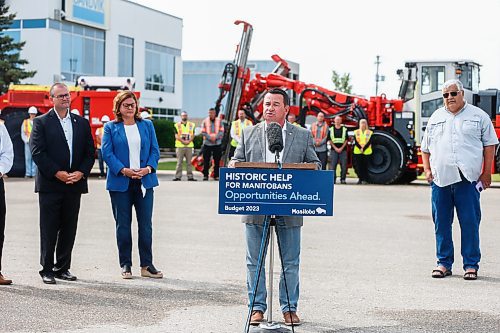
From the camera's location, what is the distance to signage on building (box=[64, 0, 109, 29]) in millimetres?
53569

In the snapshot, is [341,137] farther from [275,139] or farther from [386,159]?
[275,139]

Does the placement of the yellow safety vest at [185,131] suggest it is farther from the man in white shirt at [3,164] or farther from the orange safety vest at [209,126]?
the man in white shirt at [3,164]

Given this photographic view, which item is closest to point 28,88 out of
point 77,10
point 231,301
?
point 231,301

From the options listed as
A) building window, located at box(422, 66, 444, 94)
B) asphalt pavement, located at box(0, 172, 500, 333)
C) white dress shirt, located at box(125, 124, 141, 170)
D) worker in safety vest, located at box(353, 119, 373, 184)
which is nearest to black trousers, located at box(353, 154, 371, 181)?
worker in safety vest, located at box(353, 119, 373, 184)

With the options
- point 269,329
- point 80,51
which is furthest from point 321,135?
point 80,51

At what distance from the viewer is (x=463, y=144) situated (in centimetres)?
996

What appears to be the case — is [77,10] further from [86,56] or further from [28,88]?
[28,88]

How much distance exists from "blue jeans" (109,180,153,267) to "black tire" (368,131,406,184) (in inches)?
654

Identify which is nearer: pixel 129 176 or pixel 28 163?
pixel 129 176

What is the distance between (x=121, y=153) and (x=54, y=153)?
674 mm

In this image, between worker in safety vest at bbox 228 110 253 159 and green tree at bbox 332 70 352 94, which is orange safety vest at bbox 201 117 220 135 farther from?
green tree at bbox 332 70 352 94

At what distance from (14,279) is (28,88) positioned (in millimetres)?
19612

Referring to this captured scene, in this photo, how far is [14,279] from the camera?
9.42 meters

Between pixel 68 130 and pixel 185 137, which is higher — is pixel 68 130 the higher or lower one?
the higher one
